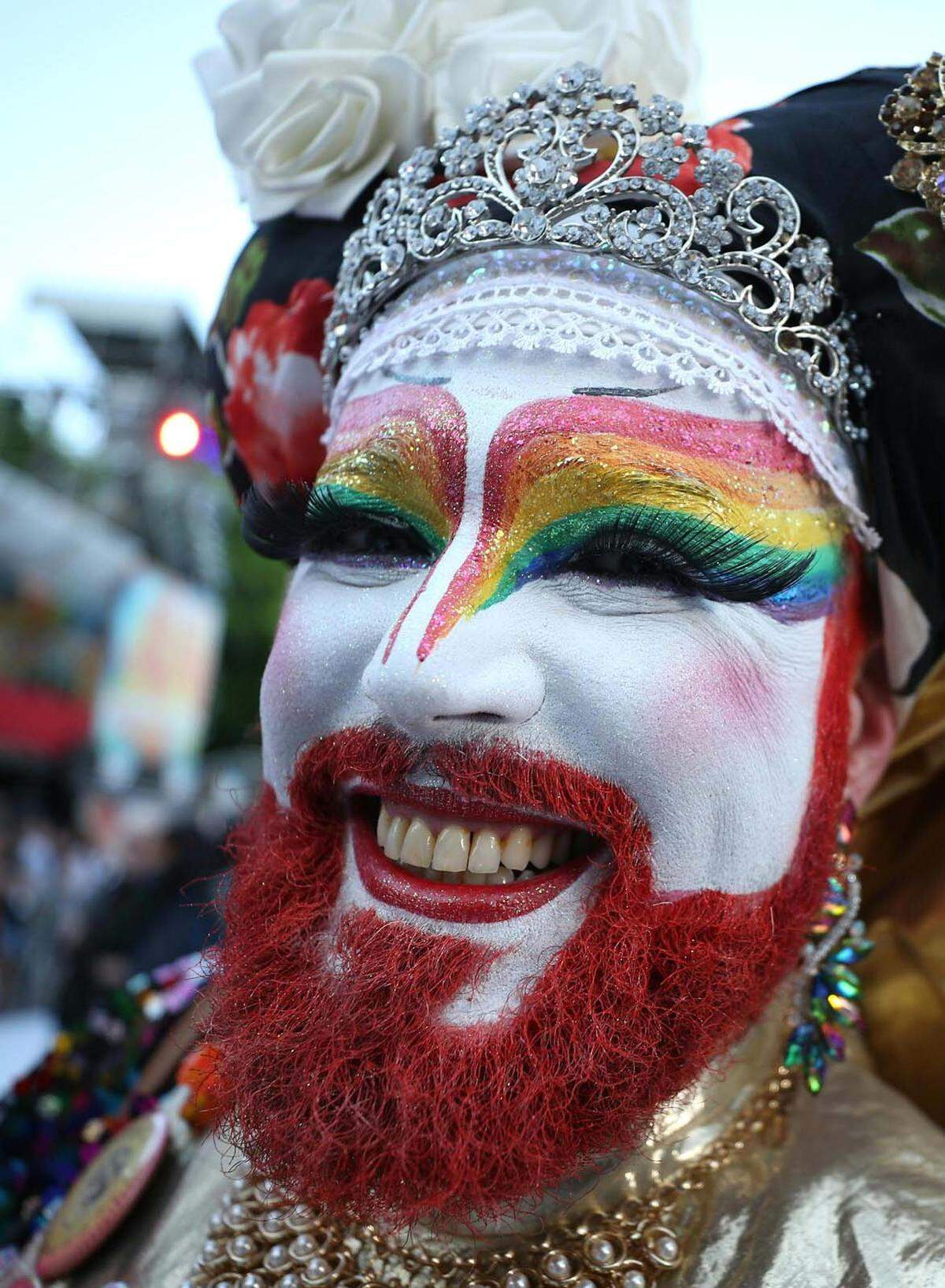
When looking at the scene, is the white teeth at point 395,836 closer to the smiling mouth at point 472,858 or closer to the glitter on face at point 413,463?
the smiling mouth at point 472,858

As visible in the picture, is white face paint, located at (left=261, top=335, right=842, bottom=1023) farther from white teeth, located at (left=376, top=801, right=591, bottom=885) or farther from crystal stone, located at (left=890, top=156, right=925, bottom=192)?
crystal stone, located at (left=890, top=156, right=925, bottom=192)

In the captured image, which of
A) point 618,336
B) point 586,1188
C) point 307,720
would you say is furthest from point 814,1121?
point 618,336

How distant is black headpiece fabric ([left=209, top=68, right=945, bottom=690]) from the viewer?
1.35m

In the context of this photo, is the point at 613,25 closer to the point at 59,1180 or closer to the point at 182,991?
the point at 182,991

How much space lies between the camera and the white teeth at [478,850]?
1255 millimetres

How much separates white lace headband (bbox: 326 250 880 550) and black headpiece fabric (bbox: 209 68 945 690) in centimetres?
7

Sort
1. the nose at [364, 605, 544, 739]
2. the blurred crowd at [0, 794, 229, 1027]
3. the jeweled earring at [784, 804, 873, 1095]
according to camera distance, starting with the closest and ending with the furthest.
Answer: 1. the nose at [364, 605, 544, 739]
2. the jeweled earring at [784, 804, 873, 1095]
3. the blurred crowd at [0, 794, 229, 1027]

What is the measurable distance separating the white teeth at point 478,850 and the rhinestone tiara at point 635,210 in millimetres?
647

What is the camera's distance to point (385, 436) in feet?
4.39

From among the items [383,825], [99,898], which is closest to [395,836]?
[383,825]

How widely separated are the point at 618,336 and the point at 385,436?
0.99 ft

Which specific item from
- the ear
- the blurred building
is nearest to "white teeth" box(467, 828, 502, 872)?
the ear

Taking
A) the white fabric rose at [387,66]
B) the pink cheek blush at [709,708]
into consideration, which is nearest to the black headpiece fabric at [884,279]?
the white fabric rose at [387,66]

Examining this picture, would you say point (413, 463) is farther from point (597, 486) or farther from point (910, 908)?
point (910, 908)
